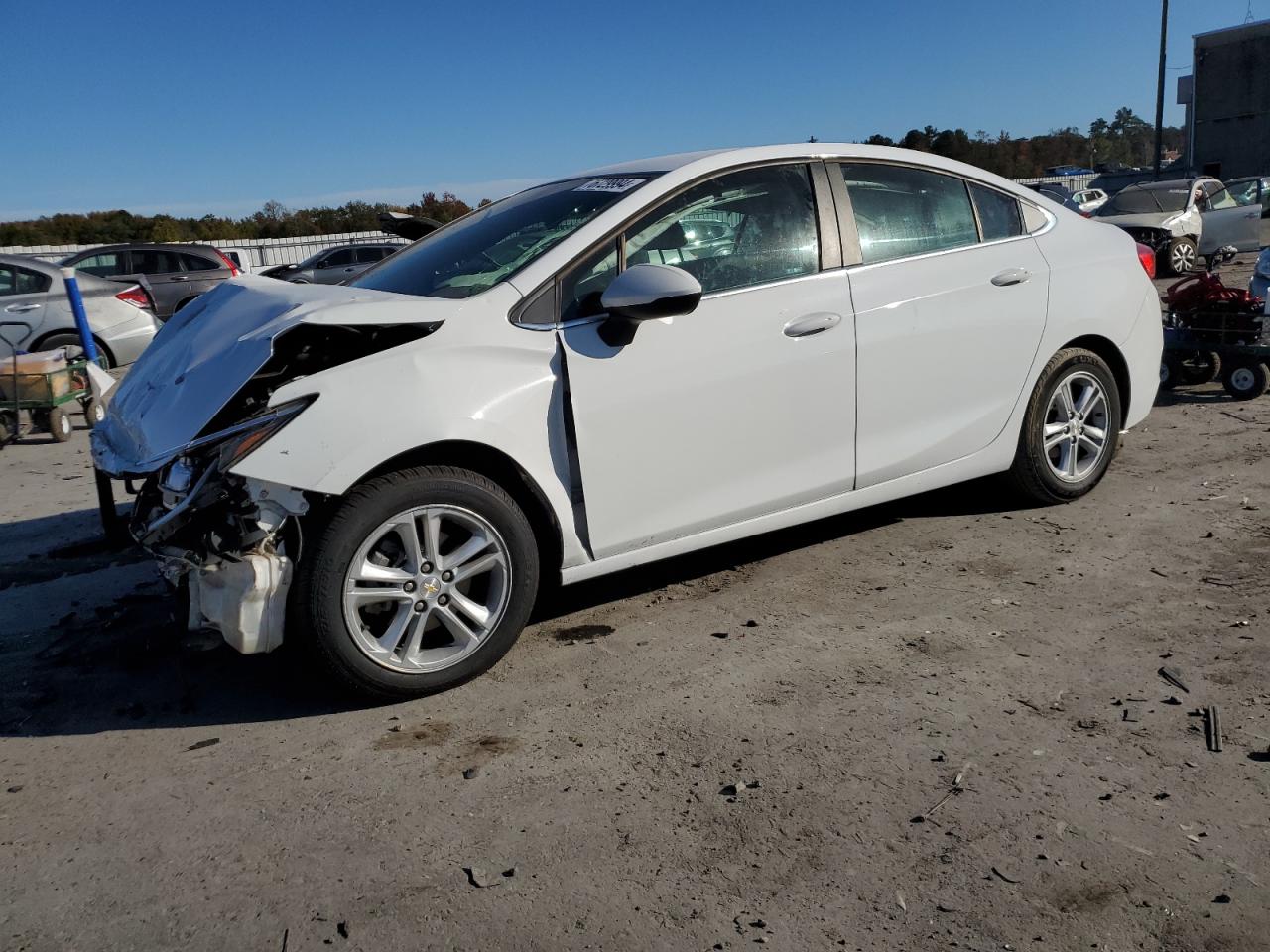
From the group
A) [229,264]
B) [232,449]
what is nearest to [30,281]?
[229,264]

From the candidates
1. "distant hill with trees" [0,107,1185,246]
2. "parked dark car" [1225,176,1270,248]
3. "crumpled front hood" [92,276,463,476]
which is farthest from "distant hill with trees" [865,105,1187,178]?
"crumpled front hood" [92,276,463,476]

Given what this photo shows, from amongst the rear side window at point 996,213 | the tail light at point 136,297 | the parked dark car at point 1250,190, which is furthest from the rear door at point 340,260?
the rear side window at point 996,213

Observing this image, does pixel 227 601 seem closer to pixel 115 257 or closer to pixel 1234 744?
pixel 1234 744

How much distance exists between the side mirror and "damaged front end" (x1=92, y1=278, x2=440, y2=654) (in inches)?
25.6

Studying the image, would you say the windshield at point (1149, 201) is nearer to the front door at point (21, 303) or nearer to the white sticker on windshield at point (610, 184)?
the front door at point (21, 303)

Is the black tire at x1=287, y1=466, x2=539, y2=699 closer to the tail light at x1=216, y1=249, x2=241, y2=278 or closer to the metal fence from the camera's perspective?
the tail light at x1=216, y1=249, x2=241, y2=278

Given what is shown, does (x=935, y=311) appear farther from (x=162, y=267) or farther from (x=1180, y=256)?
(x=162, y=267)

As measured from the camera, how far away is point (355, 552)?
3377 millimetres

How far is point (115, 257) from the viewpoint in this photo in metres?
17.8

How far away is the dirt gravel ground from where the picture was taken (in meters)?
2.49

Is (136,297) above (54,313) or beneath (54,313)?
above

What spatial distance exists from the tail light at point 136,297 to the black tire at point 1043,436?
33.7 ft

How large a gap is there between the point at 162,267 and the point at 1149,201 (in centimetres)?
1761

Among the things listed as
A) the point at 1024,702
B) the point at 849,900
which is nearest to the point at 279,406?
the point at 849,900
